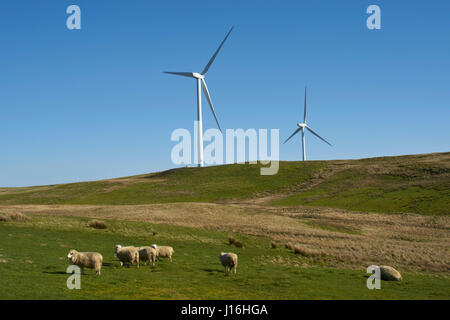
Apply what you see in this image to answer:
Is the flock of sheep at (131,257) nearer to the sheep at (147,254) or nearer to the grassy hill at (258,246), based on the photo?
the sheep at (147,254)

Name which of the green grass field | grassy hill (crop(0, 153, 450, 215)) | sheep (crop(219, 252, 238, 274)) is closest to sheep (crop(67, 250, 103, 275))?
the green grass field

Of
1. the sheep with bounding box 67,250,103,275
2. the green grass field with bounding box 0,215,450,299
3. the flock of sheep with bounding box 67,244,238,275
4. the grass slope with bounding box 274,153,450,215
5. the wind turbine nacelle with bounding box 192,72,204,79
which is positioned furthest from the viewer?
the wind turbine nacelle with bounding box 192,72,204,79

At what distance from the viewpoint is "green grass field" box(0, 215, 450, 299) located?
18.3 m

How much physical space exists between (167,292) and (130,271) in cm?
517

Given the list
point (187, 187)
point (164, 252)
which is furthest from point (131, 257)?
point (187, 187)

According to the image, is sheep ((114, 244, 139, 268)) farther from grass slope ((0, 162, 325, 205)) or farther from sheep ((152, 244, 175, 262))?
grass slope ((0, 162, 325, 205))

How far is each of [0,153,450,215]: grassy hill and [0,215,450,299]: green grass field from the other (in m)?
49.4

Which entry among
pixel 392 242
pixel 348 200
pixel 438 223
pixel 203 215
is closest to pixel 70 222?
pixel 203 215

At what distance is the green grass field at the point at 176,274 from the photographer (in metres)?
18.3

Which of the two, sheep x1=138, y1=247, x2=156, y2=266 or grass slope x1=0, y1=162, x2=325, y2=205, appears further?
grass slope x1=0, y1=162, x2=325, y2=205

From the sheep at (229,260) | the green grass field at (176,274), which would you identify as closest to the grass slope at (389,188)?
the green grass field at (176,274)

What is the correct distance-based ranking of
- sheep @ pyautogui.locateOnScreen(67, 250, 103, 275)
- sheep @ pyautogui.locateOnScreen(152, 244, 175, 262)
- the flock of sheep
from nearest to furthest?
sheep @ pyautogui.locateOnScreen(67, 250, 103, 275)
the flock of sheep
sheep @ pyautogui.locateOnScreen(152, 244, 175, 262)

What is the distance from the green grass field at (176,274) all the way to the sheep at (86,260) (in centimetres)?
46

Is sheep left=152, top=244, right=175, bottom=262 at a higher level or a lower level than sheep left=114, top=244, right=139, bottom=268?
lower
